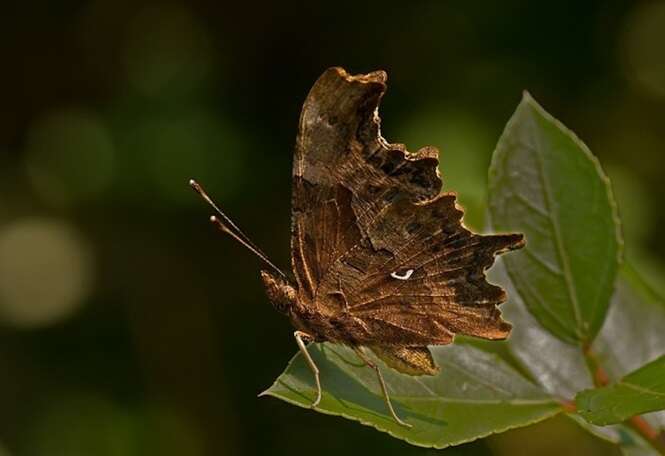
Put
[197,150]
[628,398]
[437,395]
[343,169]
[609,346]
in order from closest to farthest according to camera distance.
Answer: [628,398], [437,395], [343,169], [609,346], [197,150]

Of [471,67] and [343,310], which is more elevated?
[471,67]

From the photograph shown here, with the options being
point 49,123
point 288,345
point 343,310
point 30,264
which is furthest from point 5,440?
point 343,310

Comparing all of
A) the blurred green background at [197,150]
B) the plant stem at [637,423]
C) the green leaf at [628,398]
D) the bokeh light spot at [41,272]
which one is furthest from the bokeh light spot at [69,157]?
the green leaf at [628,398]

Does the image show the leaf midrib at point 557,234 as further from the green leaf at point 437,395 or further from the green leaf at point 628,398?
the green leaf at point 628,398

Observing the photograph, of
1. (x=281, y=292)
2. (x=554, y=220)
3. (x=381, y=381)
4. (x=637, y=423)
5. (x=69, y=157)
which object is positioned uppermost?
(x=69, y=157)

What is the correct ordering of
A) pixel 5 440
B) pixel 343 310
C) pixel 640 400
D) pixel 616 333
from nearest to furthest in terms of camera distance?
pixel 640 400, pixel 343 310, pixel 616 333, pixel 5 440

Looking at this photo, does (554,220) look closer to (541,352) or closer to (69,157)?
(541,352)

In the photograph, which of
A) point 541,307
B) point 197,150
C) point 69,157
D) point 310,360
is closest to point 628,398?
point 541,307

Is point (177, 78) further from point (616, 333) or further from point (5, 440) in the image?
point (616, 333)
